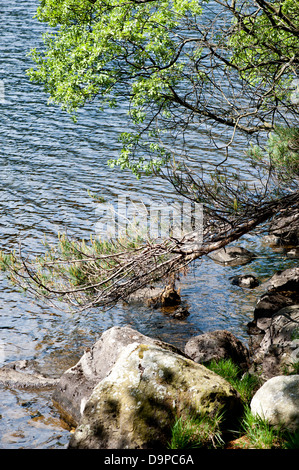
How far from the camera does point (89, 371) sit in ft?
29.3

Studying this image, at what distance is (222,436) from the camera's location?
6.71 m

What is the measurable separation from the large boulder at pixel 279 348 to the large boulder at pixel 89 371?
1.49m

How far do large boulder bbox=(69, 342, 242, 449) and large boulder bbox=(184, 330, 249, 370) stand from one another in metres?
2.72

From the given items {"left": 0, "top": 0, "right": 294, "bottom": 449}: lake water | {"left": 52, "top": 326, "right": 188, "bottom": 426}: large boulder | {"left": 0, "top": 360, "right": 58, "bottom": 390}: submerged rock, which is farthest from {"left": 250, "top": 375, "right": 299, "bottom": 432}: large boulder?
{"left": 0, "top": 360, "right": 58, "bottom": 390}: submerged rock

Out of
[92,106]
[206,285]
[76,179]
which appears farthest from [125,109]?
[206,285]

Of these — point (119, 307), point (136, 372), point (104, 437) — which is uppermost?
point (136, 372)

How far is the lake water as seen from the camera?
31.1 ft

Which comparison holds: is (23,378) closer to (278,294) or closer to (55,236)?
(278,294)

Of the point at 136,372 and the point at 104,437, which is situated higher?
the point at 136,372

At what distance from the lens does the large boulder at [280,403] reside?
20.8 ft

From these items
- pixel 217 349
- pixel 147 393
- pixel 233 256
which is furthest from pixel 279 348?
pixel 233 256

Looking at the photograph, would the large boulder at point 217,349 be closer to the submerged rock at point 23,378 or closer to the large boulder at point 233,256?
the submerged rock at point 23,378

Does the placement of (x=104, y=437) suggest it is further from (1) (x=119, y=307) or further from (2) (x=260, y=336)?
(1) (x=119, y=307)

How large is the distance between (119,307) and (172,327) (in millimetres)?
1631
